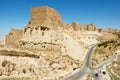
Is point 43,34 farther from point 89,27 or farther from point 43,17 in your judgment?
point 89,27

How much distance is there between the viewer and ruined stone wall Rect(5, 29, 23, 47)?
4155cm

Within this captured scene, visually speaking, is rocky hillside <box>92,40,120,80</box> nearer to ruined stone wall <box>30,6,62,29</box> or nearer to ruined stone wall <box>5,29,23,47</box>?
ruined stone wall <box>30,6,62,29</box>

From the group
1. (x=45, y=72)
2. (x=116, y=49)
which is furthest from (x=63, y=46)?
(x=116, y=49)

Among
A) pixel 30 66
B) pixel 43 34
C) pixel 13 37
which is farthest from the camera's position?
pixel 13 37

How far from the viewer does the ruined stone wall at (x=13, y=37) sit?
41.5m

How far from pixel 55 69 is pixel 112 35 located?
9185cm

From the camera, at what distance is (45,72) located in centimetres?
3064

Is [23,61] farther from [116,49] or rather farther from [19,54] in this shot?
[116,49]

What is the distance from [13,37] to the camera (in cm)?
4191

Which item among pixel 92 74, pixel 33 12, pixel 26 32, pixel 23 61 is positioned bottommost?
pixel 92 74

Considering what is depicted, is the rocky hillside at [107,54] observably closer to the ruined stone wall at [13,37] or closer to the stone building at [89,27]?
the ruined stone wall at [13,37]

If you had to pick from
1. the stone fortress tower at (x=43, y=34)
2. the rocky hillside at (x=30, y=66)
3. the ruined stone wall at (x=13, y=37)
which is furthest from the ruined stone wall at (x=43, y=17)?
the rocky hillside at (x=30, y=66)

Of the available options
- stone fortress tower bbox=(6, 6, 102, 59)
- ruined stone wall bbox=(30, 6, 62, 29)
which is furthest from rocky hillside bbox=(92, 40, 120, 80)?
ruined stone wall bbox=(30, 6, 62, 29)

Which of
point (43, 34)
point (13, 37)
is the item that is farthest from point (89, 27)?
point (43, 34)
